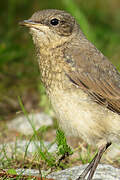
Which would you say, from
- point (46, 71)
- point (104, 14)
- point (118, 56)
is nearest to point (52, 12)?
point (46, 71)

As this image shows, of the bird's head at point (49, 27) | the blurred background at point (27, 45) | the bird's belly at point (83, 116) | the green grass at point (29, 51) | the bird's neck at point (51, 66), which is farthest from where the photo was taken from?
the blurred background at point (27, 45)

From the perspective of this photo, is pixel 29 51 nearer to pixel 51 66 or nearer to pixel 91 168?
pixel 51 66

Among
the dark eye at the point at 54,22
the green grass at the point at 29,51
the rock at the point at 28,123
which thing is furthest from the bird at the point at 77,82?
the rock at the point at 28,123

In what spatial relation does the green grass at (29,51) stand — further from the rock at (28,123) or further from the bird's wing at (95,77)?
the bird's wing at (95,77)

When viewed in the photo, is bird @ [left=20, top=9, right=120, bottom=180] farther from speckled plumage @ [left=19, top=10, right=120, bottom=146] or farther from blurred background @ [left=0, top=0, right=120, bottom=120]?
blurred background @ [left=0, top=0, right=120, bottom=120]

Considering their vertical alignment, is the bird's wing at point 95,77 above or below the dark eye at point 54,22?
below

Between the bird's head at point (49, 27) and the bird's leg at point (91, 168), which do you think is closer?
the bird's leg at point (91, 168)
